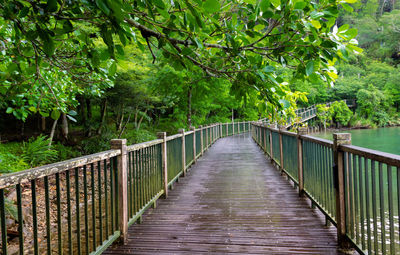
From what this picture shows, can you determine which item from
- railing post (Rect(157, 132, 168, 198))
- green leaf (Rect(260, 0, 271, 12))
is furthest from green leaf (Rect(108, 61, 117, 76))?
railing post (Rect(157, 132, 168, 198))

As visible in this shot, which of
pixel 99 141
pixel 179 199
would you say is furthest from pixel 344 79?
pixel 179 199

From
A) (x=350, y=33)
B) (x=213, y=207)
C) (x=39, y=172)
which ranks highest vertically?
(x=350, y=33)

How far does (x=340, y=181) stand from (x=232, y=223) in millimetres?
1544

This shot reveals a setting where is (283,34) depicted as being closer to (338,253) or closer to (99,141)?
(338,253)

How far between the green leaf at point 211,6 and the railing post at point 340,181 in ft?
6.62

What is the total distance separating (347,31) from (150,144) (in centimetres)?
Result: 301

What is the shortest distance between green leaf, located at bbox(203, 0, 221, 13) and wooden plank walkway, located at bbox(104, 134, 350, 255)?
2442mm

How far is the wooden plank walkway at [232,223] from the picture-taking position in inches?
117

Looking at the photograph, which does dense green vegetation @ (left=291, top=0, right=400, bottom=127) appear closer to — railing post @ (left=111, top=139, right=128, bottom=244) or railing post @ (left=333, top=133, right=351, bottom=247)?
railing post @ (left=333, top=133, right=351, bottom=247)

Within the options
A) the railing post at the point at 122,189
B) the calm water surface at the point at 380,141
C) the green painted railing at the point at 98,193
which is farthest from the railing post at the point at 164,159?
the calm water surface at the point at 380,141

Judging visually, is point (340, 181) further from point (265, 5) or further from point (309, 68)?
point (265, 5)

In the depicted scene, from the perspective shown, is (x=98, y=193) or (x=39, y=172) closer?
(x=39, y=172)

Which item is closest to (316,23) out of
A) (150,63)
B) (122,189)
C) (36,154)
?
(122,189)

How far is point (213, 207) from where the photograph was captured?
172 inches
